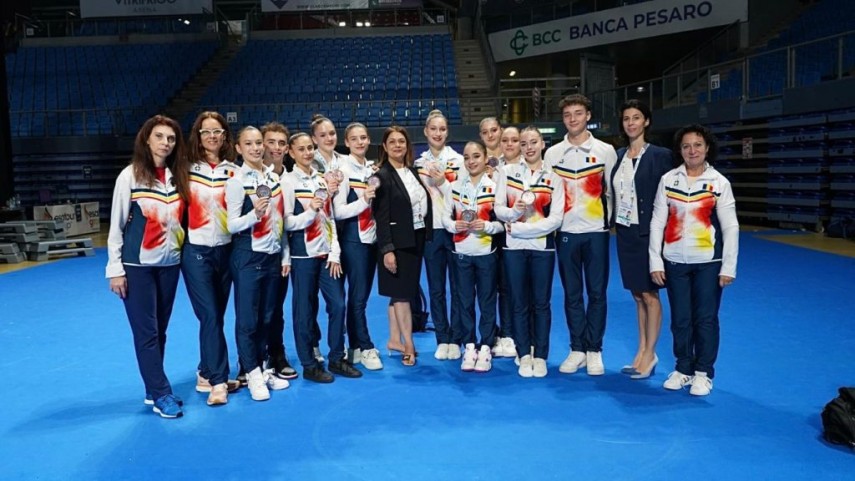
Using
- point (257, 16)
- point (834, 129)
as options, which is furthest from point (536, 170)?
point (257, 16)

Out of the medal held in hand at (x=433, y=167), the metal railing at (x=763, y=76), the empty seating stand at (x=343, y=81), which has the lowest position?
the medal held in hand at (x=433, y=167)

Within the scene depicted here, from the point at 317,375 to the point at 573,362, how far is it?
1.68 m

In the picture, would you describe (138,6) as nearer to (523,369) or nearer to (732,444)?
(523,369)

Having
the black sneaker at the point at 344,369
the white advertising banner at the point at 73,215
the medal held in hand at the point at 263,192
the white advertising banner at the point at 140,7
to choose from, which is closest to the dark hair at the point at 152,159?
the medal held in hand at the point at 263,192

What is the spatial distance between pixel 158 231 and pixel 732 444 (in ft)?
10.1

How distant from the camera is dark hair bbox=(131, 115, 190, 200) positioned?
11.4ft

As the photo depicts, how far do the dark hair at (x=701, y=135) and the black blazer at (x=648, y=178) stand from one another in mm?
84

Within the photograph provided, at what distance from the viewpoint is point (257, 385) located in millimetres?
3881

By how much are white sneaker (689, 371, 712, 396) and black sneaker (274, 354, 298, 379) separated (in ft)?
8.14

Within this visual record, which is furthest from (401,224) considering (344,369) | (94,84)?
(94,84)

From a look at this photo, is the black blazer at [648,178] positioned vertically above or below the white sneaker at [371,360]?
above

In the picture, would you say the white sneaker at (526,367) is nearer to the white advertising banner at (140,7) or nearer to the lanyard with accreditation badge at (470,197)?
the lanyard with accreditation badge at (470,197)

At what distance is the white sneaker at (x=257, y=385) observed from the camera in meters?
3.84

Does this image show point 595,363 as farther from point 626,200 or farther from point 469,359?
point 626,200
